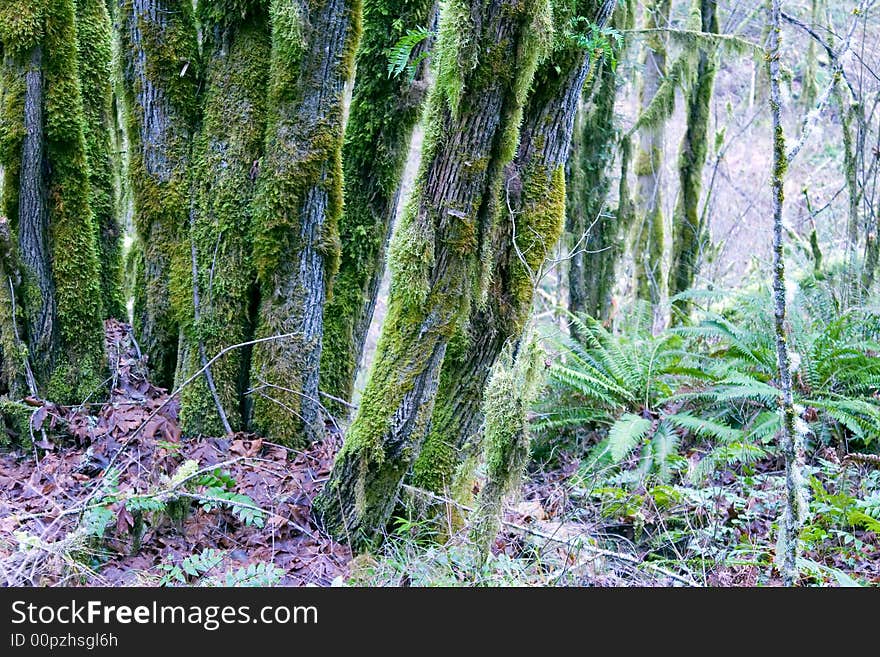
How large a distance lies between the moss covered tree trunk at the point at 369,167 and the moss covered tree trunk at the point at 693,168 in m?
5.49

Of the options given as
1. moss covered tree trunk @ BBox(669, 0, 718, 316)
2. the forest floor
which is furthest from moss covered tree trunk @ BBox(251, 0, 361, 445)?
moss covered tree trunk @ BBox(669, 0, 718, 316)

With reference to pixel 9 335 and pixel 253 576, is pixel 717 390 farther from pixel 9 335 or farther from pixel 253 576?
pixel 9 335

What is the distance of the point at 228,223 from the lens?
511 centimetres

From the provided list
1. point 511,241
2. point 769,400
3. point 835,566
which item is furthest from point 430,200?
point 769,400

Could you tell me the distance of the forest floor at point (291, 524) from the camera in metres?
3.66

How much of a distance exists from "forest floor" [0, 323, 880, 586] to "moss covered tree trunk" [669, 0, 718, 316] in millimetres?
5028

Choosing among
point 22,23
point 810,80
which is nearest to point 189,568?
point 22,23

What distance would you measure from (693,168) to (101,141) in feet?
24.2

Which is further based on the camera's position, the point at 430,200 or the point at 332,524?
the point at 332,524

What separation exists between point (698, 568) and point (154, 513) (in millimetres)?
2970

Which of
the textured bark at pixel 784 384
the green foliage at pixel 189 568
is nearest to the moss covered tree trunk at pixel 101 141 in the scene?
the green foliage at pixel 189 568

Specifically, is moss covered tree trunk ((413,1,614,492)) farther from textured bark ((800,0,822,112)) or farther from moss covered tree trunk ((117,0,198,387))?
textured bark ((800,0,822,112))

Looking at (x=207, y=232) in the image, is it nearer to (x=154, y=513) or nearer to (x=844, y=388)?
(x=154, y=513)

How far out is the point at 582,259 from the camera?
8.67 metres
